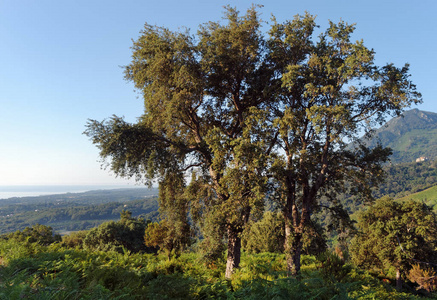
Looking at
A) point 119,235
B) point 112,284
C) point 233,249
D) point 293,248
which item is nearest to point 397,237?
point 293,248

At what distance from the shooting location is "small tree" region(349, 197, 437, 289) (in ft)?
102

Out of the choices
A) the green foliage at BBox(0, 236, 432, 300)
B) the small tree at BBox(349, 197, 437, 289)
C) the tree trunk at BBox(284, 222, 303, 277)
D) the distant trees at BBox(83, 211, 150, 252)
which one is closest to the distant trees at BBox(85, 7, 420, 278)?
the tree trunk at BBox(284, 222, 303, 277)

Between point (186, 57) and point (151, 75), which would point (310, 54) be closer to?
point (186, 57)

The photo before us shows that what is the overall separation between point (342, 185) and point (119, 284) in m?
13.5

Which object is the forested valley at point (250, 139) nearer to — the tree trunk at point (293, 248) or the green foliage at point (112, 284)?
the tree trunk at point (293, 248)

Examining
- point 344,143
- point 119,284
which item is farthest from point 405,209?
point 119,284

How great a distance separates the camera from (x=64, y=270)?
5.47 metres

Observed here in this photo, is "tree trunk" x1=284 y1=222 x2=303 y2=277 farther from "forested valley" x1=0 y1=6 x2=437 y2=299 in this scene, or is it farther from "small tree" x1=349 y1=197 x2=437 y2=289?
"small tree" x1=349 y1=197 x2=437 y2=289

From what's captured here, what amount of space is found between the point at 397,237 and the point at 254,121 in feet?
99.2

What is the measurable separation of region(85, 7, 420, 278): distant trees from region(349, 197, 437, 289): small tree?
23961mm

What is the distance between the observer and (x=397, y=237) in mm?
30953

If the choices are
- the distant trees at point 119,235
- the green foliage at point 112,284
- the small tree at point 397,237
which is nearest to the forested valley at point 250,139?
the green foliage at point 112,284

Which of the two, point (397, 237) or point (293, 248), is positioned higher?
point (293, 248)

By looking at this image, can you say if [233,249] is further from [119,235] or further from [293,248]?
[119,235]
